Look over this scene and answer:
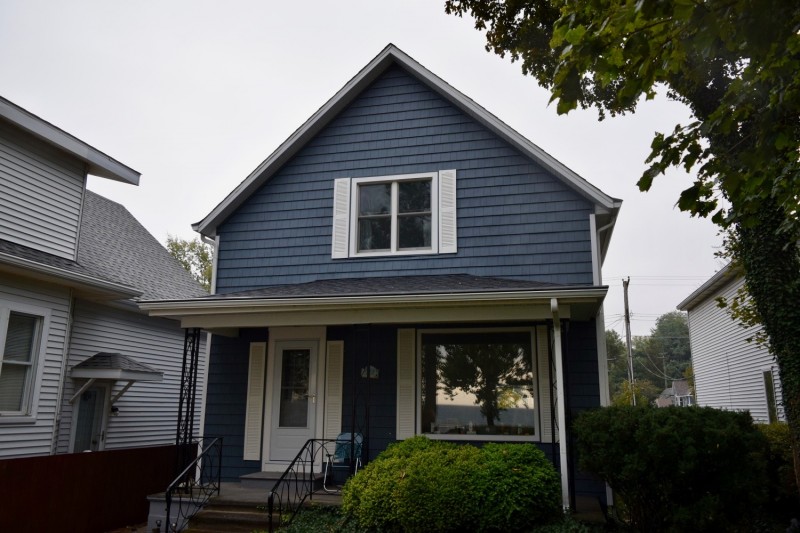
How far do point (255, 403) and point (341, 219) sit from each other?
3501mm

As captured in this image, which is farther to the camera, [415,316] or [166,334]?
[166,334]

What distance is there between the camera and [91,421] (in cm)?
1180

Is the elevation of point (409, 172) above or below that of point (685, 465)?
above

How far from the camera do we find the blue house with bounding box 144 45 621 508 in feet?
30.3

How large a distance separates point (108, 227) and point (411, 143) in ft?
26.8

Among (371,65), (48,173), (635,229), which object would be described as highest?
(635,229)

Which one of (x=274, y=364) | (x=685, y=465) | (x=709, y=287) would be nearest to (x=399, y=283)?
(x=274, y=364)

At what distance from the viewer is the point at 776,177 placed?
5.42 metres

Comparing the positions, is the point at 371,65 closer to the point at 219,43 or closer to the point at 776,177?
the point at 219,43

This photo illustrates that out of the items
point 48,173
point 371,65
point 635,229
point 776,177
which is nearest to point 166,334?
point 48,173

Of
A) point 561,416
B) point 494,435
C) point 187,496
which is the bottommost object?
point 187,496

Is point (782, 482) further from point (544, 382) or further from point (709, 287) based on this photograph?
point (709, 287)

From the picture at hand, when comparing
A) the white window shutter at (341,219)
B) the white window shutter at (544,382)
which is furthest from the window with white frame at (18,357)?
the white window shutter at (544,382)

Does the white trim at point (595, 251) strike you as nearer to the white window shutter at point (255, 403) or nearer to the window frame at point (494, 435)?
the window frame at point (494, 435)
